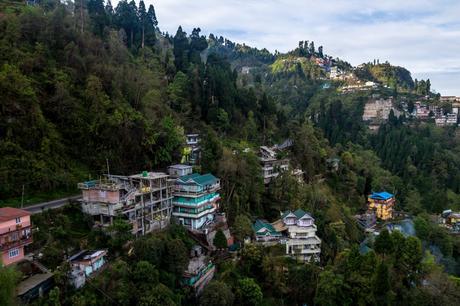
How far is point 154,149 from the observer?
31.5 meters

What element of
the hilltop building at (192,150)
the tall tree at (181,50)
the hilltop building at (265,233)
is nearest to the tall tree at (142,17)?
the tall tree at (181,50)

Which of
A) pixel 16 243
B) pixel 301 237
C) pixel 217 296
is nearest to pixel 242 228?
pixel 301 237

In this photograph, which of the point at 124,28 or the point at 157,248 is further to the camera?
the point at 124,28

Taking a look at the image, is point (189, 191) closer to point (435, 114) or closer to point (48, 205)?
point (48, 205)

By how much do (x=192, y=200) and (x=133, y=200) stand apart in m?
4.66

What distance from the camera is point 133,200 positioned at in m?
24.3

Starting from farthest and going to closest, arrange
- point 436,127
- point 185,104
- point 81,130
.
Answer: point 436,127, point 185,104, point 81,130

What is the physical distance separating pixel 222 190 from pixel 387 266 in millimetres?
13557

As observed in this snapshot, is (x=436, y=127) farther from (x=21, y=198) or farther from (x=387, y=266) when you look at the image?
(x=21, y=198)

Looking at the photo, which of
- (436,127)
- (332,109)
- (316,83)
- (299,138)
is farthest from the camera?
(316,83)

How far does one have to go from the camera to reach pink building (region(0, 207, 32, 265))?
18.2 meters

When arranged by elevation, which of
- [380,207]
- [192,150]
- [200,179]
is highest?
[192,150]

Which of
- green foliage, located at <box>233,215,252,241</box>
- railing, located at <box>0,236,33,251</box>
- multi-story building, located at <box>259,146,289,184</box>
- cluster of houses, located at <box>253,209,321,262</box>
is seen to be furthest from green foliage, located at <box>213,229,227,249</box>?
multi-story building, located at <box>259,146,289,184</box>

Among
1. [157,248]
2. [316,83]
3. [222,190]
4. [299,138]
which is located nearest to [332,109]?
[316,83]
